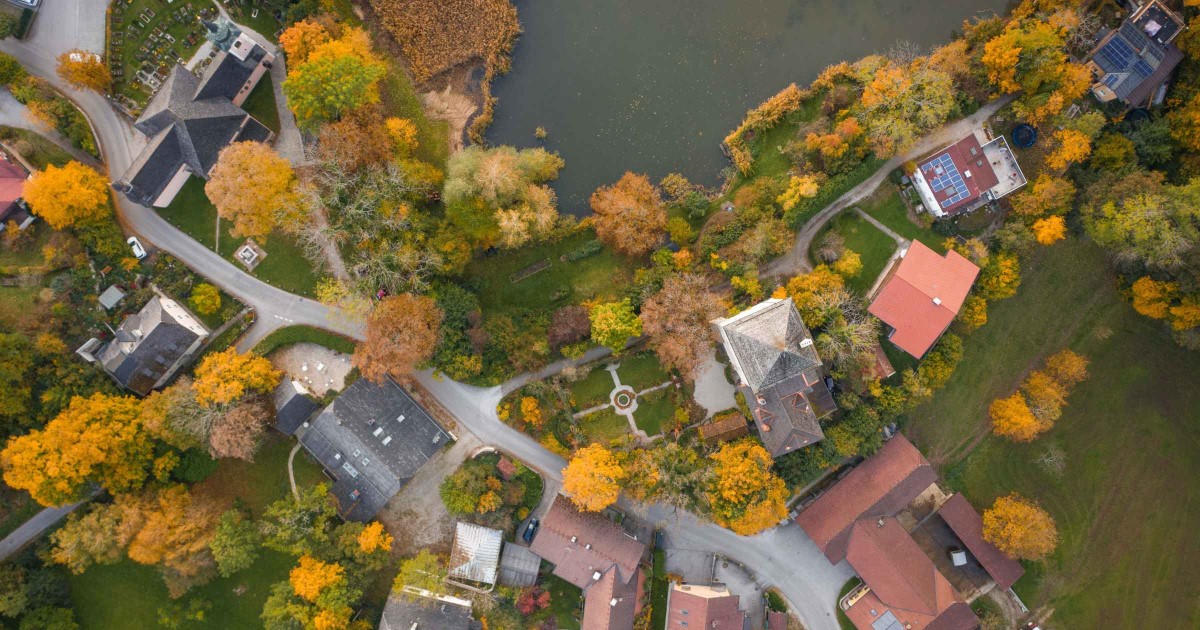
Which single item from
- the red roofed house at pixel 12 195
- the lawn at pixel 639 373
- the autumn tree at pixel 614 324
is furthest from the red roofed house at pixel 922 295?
the red roofed house at pixel 12 195

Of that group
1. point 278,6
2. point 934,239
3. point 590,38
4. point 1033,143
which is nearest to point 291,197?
point 278,6

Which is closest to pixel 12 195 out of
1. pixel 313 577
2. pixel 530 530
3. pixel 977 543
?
pixel 313 577

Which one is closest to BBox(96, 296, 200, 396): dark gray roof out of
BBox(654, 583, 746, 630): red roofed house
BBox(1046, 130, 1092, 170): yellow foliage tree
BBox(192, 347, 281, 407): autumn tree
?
BBox(192, 347, 281, 407): autumn tree

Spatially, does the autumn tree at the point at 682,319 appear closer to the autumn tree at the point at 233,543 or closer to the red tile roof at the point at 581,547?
the red tile roof at the point at 581,547

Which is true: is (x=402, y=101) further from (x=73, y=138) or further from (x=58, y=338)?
(x=58, y=338)

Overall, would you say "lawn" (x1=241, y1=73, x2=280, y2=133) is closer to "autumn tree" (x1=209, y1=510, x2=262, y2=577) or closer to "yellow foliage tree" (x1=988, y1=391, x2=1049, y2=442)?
"autumn tree" (x1=209, y1=510, x2=262, y2=577)
